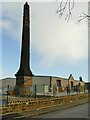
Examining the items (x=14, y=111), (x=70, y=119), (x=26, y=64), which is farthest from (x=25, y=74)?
(x=70, y=119)

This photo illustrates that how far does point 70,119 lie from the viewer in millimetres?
14461

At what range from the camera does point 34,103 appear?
20.6 meters

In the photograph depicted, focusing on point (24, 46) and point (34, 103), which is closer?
point (34, 103)

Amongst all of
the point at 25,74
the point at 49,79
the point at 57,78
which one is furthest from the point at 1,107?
the point at 57,78

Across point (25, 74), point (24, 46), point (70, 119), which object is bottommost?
point (70, 119)

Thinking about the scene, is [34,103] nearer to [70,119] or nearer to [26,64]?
[70,119]

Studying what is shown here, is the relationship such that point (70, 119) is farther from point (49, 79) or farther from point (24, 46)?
point (49, 79)

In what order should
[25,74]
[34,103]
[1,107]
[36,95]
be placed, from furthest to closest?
[25,74], [36,95], [34,103], [1,107]

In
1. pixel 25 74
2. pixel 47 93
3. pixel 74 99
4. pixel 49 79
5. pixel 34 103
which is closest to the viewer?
pixel 34 103

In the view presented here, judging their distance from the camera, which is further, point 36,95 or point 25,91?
point 25,91

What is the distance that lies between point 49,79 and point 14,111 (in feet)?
180

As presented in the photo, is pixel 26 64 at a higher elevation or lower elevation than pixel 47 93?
higher

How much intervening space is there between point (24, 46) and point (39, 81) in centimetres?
3016

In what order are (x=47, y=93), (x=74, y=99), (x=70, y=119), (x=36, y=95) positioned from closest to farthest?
1. (x=70, y=119)
2. (x=36, y=95)
3. (x=74, y=99)
4. (x=47, y=93)
